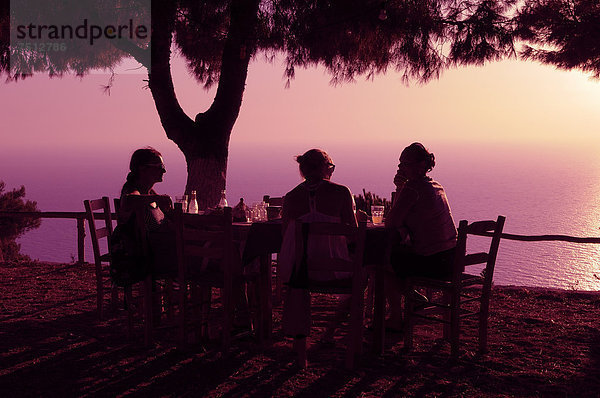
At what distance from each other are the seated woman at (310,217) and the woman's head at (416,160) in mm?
593

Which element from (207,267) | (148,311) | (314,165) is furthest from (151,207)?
(314,165)

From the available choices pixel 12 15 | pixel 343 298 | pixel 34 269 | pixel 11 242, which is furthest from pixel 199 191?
pixel 11 242

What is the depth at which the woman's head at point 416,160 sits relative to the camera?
177 inches

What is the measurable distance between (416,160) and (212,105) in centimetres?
430

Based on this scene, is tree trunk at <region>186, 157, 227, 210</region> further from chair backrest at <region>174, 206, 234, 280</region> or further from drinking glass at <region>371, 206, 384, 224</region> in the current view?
chair backrest at <region>174, 206, 234, 280</region>

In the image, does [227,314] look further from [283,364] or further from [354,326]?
[354,326]

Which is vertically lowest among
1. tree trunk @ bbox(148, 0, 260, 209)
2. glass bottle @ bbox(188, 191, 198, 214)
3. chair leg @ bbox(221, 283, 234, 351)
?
chair leg @ bbox(221, 283, 234, 351)

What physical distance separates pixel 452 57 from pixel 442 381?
559 centimetres

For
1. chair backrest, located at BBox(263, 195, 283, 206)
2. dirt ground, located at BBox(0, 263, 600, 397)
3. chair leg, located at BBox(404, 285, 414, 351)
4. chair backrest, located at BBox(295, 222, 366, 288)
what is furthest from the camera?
chair backrest, located at BBox(263, 195, 283, 206)

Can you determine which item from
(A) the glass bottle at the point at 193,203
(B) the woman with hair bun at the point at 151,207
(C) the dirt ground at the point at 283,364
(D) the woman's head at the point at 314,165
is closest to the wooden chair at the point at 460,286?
(C) the dirt ground at the point at 283,364

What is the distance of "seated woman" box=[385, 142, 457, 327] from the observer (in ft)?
14.5

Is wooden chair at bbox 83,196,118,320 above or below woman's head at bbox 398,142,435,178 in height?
below

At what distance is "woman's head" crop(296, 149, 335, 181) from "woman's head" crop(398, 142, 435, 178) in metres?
0.60

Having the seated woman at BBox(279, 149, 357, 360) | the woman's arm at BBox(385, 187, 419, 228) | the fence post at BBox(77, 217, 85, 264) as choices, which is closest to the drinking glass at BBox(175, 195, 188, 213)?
the seated woman at BBox(279, 149, 357, 360)
